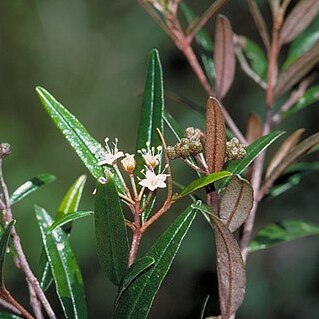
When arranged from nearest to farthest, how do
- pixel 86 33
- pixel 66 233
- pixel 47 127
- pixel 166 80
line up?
1. pixel 66 233
2. pixel 166 80
3. pixel 47 127
4. pixel 86 33

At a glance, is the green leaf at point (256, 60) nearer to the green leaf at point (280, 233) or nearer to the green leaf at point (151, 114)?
the green leaf at point (280, 233)

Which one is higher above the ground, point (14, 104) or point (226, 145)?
point (14, 104)

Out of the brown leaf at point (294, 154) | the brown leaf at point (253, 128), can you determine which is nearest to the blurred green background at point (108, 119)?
the brown leaf at point (253, 128)

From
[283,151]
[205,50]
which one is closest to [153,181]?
[283,151]

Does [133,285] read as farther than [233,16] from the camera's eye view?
No

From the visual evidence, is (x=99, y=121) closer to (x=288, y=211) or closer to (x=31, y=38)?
(x=31, y=38)

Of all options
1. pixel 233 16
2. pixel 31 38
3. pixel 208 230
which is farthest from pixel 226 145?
pixel 31 38

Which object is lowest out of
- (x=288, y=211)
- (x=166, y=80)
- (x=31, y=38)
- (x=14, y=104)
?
(x=288, y=211)
